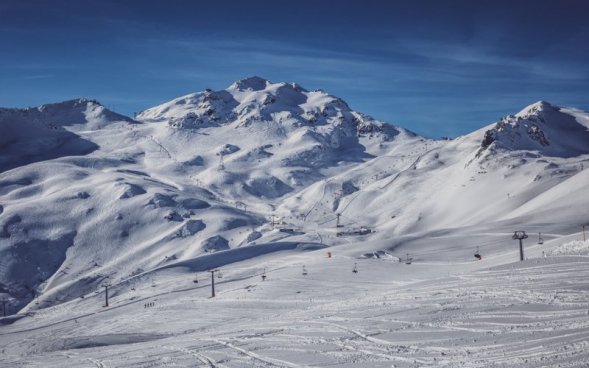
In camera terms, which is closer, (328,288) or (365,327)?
(365,327)

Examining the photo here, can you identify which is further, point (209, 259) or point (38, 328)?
point (209, 259)

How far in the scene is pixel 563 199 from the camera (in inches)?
5133

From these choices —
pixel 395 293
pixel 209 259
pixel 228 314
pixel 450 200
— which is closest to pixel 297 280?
pixel 228 314

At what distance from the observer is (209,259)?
136 metres

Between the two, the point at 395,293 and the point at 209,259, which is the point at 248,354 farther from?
the point at 209,259

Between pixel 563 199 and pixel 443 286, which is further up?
pixel 563 199

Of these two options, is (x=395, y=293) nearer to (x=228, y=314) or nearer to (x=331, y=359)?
(x=228, y=314)

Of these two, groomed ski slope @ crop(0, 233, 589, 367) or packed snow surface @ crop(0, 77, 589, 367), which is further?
packed snow surface @ crop(0, 77, 589, 367)

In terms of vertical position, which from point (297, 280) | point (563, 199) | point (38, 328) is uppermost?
point (563, 199)

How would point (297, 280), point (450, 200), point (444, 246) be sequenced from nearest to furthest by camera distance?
point (297, 280) → point (444, 246) → point (450, 200)

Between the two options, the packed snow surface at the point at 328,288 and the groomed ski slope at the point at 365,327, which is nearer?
the groomed ski slope at the point at 365,327

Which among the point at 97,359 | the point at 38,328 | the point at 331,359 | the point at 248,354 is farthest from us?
the point at 38,328

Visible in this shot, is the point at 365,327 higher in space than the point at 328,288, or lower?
lower

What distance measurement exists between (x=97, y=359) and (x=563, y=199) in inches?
4660
